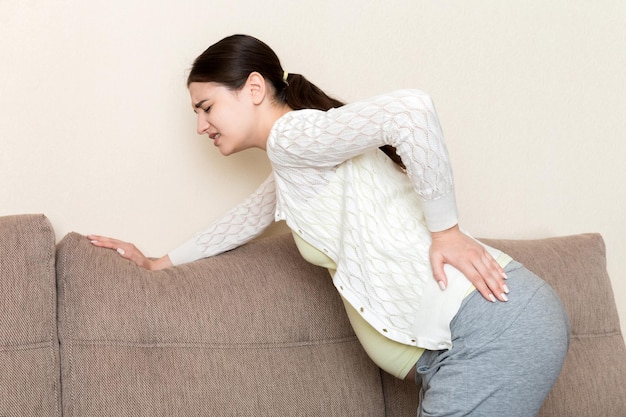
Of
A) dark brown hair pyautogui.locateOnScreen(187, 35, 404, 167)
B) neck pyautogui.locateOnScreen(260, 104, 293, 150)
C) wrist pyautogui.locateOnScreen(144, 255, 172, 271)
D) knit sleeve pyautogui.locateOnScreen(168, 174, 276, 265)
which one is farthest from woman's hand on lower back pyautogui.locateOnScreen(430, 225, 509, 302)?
wrist pyautogui.locateOnScreen(144, 255, 172, 271)

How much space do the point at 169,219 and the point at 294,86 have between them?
0.56 m

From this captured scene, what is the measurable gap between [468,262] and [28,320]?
0.89m

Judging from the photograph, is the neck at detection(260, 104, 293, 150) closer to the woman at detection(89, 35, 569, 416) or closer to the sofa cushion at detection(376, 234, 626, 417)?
the woman at detection(89, 35, 569, 416)

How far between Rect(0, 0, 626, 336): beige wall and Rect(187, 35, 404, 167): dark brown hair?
0.33 metres

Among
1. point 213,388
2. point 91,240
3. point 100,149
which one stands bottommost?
point 213,388

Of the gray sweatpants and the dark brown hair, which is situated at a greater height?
the dark brown hair

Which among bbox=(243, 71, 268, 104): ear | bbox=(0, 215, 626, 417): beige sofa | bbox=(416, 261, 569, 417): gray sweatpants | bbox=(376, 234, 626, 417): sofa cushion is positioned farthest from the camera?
bbox=(376, 234, 626, 417): sofa cushion

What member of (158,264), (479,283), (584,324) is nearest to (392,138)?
(479,283)

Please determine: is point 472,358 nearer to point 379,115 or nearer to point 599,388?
point 379,115

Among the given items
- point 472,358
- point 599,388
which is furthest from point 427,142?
point 599,388

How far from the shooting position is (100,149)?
1926 millimetres

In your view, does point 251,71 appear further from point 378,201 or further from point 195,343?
point 195,343

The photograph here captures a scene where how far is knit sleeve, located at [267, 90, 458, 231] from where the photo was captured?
4.53 ft

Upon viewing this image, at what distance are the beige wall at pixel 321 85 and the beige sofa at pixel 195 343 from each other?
247 mm
